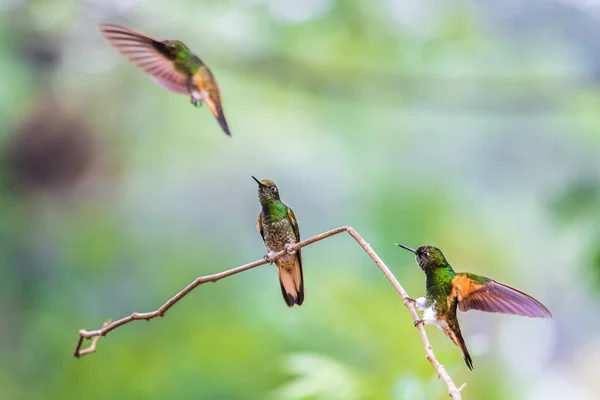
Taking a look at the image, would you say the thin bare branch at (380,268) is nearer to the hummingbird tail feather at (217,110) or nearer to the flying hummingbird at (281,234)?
the flying hummingbird at (281,234)

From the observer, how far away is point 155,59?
753 millimetres

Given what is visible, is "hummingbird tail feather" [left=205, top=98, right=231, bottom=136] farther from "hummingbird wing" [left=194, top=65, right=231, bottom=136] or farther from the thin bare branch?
the thin bare branch

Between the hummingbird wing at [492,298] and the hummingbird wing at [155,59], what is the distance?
0.37 metres

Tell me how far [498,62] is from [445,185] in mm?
440

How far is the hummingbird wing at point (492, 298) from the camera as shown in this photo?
1.50 ft

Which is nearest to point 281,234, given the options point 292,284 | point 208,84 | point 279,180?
point 292,284

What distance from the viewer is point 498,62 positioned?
2184 millimetres

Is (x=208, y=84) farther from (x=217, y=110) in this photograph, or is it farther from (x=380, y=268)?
(x=380, y=268)

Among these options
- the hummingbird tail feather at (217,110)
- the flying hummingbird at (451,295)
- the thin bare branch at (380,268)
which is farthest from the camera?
the hummingbird tail feather at (217,110)

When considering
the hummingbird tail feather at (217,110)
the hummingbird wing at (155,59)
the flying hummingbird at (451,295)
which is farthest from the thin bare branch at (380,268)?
the hummingbird wing at (155,59)

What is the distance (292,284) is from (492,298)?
0.17 m

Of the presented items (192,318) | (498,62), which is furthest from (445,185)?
(192,318)

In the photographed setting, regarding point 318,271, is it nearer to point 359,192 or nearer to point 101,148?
point 359,192

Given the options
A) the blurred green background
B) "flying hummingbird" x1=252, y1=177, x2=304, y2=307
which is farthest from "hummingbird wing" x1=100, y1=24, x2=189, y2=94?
the blurred green background
